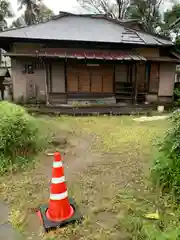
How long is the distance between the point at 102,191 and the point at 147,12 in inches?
1134

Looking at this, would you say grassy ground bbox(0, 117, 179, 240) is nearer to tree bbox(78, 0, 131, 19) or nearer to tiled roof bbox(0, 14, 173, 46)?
tiled roof bbox(0, 14, 173, 46)

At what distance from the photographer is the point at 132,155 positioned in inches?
212

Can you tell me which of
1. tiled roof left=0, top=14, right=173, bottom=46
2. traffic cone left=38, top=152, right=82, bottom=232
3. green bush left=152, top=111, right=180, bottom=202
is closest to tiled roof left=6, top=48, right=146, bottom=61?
tiled roof left=0, top=14, right=173, bottom=46

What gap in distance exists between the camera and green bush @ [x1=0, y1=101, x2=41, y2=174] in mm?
4604

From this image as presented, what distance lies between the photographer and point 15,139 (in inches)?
185

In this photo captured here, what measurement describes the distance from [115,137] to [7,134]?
3261mm

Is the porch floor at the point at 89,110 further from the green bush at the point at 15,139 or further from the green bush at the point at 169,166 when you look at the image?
the green bush at the point at 169,166

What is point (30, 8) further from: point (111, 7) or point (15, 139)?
point (15, 139)

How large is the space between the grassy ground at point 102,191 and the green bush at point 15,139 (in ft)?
1.02

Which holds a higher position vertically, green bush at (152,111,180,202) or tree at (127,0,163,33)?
tree at (127,0,163,33)

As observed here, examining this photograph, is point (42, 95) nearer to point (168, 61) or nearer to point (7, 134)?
point (168, 61)

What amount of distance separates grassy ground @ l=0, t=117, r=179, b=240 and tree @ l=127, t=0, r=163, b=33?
24.5 meters

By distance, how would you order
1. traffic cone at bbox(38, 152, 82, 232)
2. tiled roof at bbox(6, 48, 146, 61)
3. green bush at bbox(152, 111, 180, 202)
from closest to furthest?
traffic cone at bbox(38, 152, 82, 232) → green bush at bbox(152, 111, 180, 202) → tiled roof at bbox(6, 48, 146, 61)

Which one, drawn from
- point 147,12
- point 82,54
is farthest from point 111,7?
point 82,54
